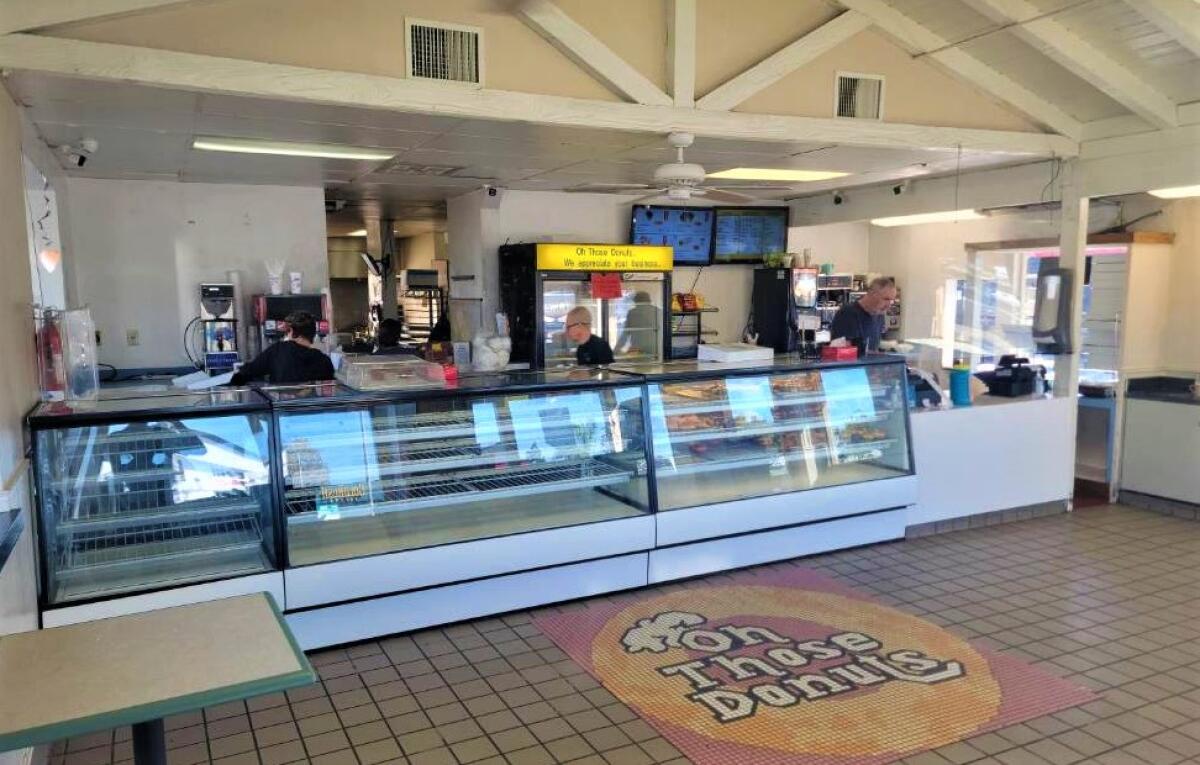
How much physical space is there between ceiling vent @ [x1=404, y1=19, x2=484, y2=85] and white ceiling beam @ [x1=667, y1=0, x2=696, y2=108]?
3.70ft

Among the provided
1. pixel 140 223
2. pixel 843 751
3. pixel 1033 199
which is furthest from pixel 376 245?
pixel 843 751

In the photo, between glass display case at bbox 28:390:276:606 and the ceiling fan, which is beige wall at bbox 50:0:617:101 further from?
glass display case at bbox 28:390:276:606

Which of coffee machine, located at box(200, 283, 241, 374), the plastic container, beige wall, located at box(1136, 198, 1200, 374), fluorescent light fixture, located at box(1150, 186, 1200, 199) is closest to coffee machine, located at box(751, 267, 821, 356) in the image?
the plastic container

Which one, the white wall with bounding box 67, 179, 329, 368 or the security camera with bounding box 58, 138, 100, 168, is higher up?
the security camera with bounding box 58, 138, 100, 168

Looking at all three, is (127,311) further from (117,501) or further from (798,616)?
(798,616)

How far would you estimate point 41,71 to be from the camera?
343cm

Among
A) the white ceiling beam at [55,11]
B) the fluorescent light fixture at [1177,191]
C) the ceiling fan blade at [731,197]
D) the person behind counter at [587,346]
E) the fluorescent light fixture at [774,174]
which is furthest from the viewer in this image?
the ceiling fan blade at [731,197]

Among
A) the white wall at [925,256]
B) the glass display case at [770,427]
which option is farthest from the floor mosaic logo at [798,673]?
the white wall at [925,256]

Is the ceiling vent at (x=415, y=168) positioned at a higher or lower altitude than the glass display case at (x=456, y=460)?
higher

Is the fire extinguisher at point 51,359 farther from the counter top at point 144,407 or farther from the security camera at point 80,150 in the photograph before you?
the security camera at point 80,150

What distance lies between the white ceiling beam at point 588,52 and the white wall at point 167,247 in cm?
393

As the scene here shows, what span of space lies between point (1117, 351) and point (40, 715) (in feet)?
26.1

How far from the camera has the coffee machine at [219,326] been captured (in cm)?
683

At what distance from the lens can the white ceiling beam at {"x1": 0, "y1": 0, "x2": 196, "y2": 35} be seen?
3326 mm
